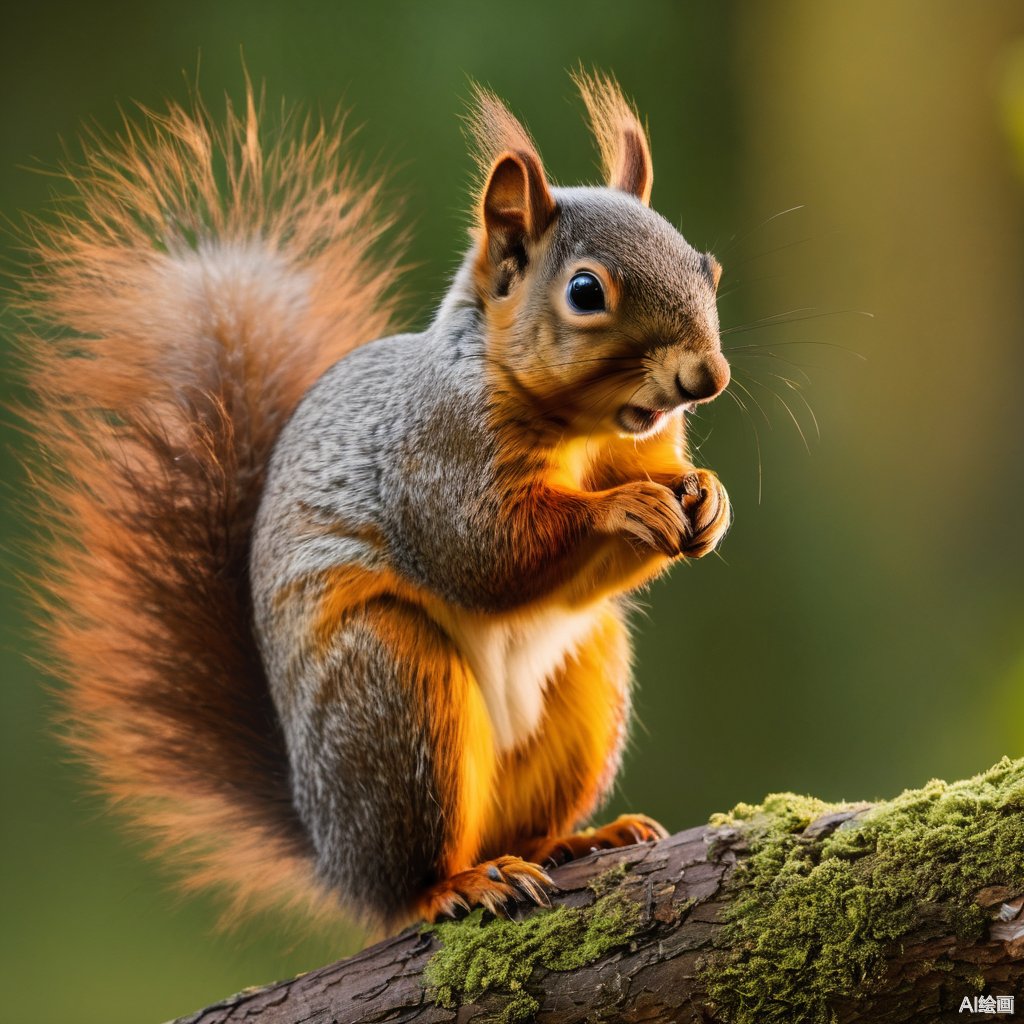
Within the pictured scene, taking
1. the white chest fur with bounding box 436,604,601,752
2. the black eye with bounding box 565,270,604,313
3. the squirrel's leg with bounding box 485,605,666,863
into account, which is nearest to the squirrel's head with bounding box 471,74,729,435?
the black eye with bounding box 565,270,604,313

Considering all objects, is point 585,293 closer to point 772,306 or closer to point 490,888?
point 490,888

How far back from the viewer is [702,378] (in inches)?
54.1

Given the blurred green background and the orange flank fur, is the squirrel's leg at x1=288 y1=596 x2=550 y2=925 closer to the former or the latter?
the orange flank fur

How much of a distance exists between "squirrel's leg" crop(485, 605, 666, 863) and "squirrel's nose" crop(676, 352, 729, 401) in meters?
0.57

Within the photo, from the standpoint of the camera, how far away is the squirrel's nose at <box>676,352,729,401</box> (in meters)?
1.37

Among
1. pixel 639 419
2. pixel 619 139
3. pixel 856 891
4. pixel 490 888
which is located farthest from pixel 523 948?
pixel 619 139

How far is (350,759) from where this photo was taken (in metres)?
1.61

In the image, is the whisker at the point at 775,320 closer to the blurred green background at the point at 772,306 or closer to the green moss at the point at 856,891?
the blurred green background at the point at 772,306

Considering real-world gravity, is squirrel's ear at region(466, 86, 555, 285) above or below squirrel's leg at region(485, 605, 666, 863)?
above

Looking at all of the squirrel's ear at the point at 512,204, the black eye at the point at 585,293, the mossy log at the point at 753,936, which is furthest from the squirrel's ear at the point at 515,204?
the mossy log at the point at 753,936

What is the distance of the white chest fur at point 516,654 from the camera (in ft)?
5.43

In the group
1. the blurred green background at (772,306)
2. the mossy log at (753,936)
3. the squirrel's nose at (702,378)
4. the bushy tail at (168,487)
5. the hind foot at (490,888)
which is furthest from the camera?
the blurred green background at (772,306)

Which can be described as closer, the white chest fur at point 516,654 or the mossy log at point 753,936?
the mossy log at point 753,936

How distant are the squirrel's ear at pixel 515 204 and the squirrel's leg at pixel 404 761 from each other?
0.52m
